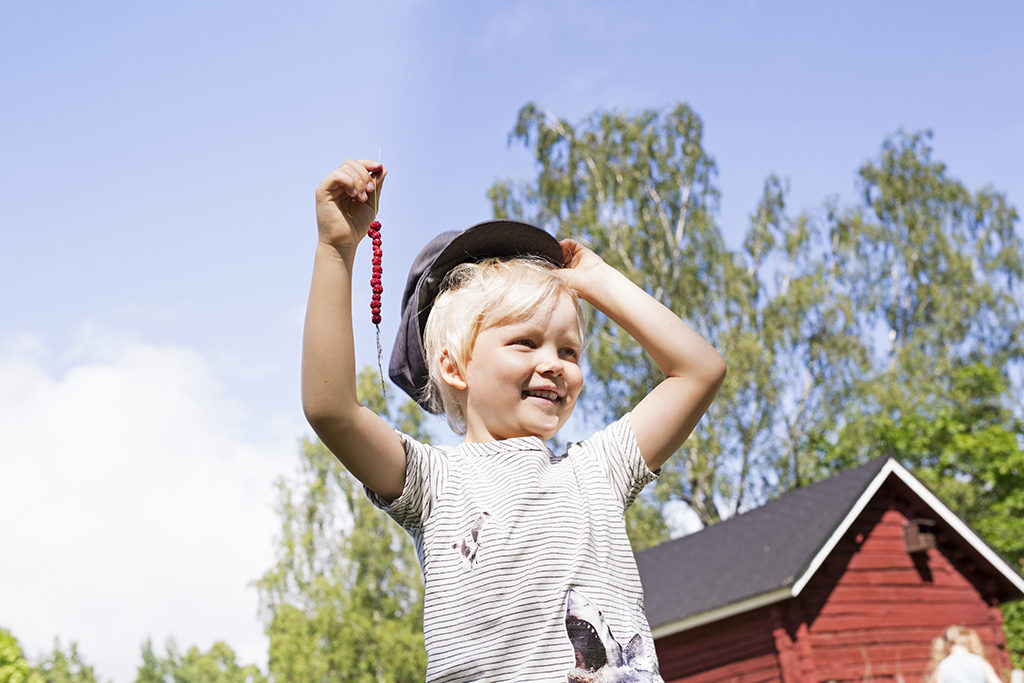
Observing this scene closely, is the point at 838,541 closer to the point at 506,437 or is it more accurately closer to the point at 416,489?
the point at 506,437

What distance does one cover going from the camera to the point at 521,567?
6.18 feet

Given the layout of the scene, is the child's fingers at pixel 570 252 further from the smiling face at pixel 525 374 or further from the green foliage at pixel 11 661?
the green foliage at pixel 11 661

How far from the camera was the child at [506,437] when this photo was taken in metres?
1.82

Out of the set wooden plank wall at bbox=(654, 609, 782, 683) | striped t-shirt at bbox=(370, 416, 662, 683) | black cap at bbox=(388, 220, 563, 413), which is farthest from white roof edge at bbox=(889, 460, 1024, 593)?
striped t-shirt at bbox=(370, 416, 662, 683)

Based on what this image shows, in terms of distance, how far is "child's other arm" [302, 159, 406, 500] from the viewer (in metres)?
1.79

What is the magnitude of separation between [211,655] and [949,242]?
6650cm

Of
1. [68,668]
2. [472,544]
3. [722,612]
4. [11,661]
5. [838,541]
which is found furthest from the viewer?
[68,668]

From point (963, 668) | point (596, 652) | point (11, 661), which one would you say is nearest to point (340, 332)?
point (596, 652)

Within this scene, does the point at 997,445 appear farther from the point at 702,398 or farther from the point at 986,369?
the point at 702,398

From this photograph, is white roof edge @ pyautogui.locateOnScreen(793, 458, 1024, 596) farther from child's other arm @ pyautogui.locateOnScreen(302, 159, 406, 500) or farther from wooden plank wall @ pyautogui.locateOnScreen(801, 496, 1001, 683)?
child's other arm @ pyautogui.locateOnScreen(302, 159, 406, 500)

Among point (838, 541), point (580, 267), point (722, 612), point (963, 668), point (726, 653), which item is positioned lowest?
point (580, 267)

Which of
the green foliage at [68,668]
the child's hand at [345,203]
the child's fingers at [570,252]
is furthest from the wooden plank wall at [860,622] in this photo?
the green foliage at [68,668]

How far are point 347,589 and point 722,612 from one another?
46.9 feet

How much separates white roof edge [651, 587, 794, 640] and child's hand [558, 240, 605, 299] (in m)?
12.6
